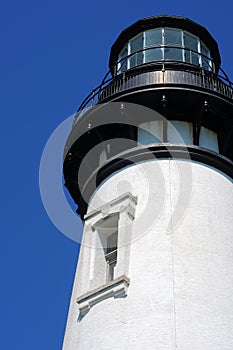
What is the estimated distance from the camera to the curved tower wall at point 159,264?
46.0 ft

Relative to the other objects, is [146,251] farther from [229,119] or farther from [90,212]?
[229,119]

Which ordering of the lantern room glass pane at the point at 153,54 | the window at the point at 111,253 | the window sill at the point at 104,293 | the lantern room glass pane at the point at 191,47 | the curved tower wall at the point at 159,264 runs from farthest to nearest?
1. the lantern room glass pane at the point at 191,47
2. the lantern room glass pane at the point at 153,54
3. the window at the point at 111,253
4. the window sill at the point at 104,293
5. the curved tower wall at the point at 159,264

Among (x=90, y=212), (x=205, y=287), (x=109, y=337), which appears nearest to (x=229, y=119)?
(x=90, y=212)

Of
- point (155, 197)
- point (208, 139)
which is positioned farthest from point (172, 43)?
point (155, 197)

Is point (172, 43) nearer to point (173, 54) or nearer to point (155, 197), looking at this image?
point (173, 54)

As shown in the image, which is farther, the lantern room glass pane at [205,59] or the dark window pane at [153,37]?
the dark window pane at [153,37]

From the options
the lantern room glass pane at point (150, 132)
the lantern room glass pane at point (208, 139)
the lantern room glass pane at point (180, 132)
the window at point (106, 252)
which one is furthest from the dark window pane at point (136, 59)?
the window at point (106, 252)

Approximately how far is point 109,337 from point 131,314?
647mm

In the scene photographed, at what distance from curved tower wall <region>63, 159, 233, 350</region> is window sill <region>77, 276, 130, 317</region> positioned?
0.02 m

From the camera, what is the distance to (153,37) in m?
22.5

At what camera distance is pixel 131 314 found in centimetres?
1438

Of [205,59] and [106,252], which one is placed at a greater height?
[205,59]

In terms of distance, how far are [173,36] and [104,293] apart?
10294 mm

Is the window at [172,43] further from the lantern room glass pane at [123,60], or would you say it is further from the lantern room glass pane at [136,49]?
the lantern room glass pane at [123,60]
